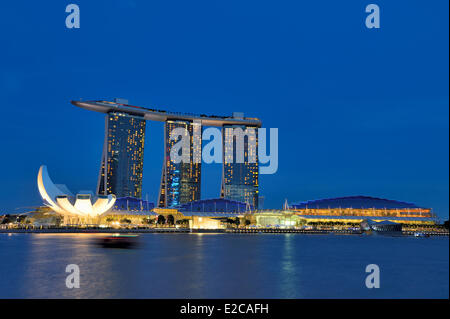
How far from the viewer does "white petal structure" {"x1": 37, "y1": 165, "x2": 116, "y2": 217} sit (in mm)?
106812

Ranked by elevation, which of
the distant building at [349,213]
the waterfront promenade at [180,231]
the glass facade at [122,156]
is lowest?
the waterfront promenade at [180,231]

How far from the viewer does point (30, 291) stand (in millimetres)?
26422

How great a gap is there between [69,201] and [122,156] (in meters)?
83.4

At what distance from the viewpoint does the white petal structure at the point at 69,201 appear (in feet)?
350

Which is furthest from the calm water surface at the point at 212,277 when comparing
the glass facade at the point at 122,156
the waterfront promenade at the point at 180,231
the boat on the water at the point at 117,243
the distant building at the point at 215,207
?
the glass facade at the point at 122,156

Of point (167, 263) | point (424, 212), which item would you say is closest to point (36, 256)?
point (167, 263)

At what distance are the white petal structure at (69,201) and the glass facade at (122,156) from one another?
69313 millimetres

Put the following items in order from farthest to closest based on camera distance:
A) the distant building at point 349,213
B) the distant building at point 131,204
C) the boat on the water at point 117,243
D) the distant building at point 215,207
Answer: the distant building at point 215,207, the distant building at point 131,204, the distant building at point 349,213, the boat on the water at point 117,243

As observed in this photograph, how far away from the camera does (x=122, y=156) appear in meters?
191

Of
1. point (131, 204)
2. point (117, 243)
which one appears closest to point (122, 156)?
A: point (131, 204)

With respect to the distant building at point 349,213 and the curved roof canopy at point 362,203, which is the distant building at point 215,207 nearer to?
the distant building at point 349,213

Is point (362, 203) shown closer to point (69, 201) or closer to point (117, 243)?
point (69, 201)

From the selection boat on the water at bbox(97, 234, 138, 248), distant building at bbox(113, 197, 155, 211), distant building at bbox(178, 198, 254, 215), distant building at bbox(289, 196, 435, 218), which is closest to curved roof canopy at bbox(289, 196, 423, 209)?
distant building at bbox(289, 196, 435, 218)
